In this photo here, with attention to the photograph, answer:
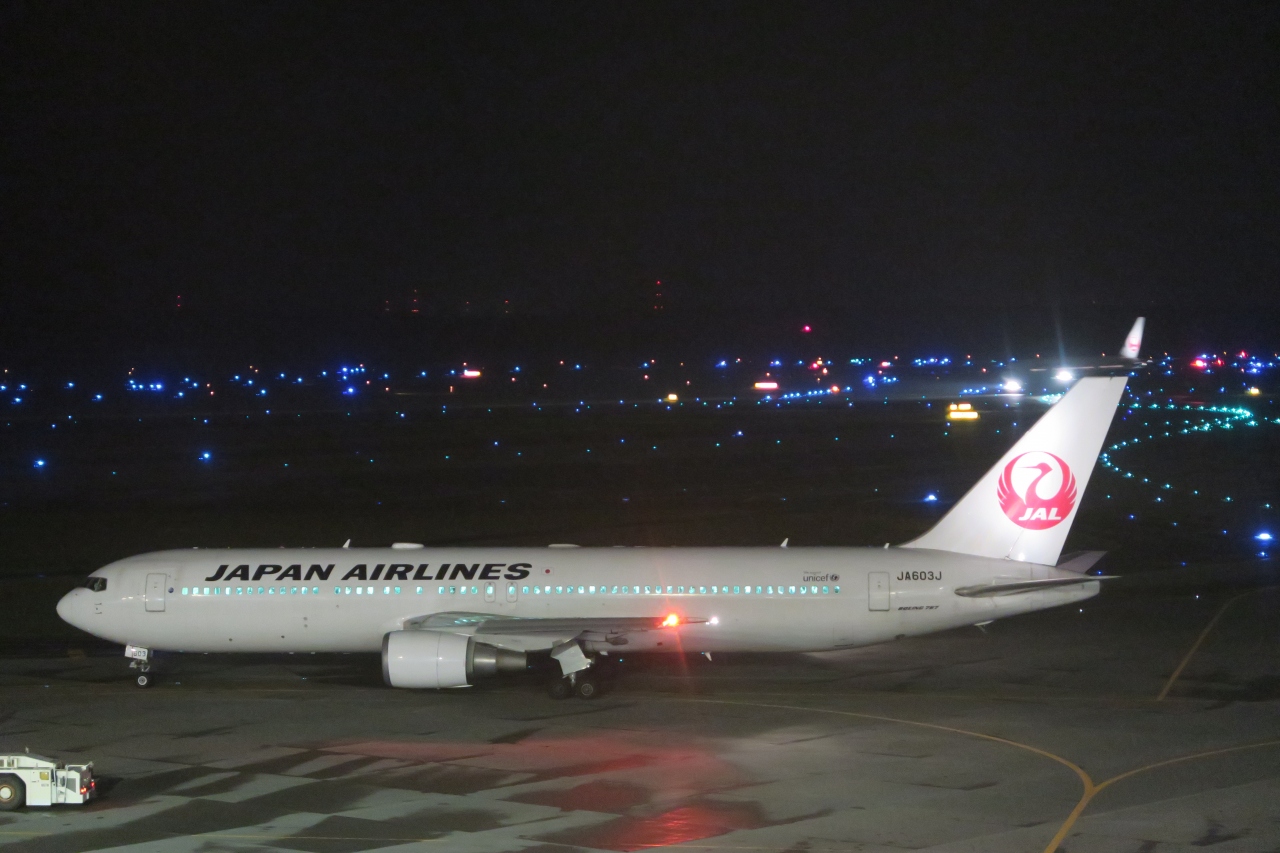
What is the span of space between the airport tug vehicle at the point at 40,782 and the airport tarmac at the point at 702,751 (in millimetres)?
285

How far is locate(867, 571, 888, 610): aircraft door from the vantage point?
2886cm

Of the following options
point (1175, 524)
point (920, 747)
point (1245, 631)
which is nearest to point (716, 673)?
point (920, 747)

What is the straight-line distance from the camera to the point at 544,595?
29.7m

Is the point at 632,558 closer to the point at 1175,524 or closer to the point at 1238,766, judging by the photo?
the point at 1238,766

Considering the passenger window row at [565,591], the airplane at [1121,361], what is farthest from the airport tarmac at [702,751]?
the airplane at [1121,361]

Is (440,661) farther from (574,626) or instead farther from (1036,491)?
(1036,491)

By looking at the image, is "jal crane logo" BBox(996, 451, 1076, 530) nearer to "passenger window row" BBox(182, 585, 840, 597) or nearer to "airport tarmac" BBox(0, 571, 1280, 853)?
"airport tarmac" BBox(0, 571, 1280, 853)

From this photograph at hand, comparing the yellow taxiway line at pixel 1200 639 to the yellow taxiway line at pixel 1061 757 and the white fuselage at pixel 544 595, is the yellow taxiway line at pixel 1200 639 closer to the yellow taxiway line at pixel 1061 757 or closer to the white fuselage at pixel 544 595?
the white fuselage at pixel 544 595

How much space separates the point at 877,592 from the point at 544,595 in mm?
8283

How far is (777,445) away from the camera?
90375 mm

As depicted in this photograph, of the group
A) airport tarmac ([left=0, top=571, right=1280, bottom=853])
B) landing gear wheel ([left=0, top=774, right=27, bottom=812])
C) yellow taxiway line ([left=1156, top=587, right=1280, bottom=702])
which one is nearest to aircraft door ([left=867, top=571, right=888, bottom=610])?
airport tarmac ([left=0, top=571, right=1280, bottom=853])

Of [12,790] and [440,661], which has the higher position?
[440,661]

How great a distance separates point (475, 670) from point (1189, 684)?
17.5 meters

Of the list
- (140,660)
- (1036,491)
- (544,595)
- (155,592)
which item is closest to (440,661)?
(544,595)
